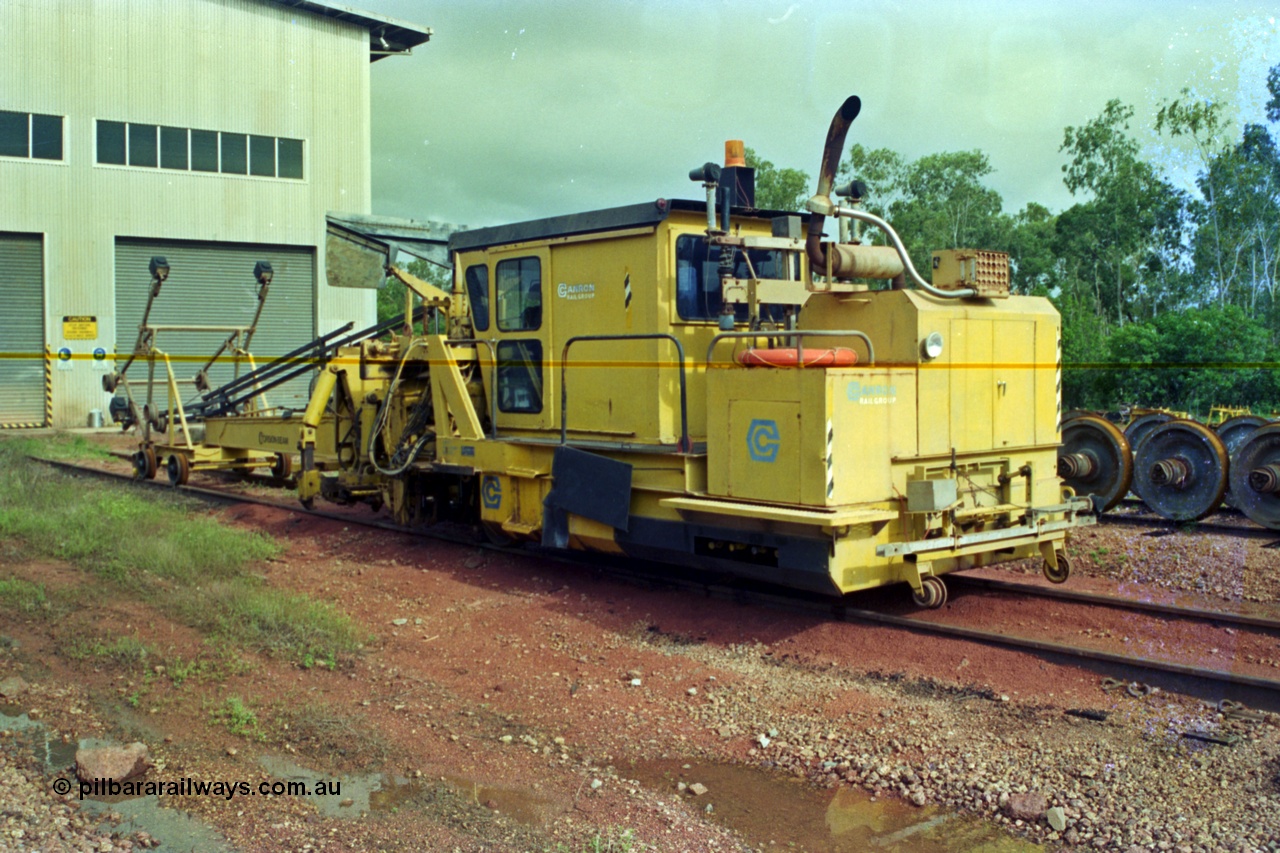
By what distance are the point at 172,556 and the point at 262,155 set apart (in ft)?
73.1

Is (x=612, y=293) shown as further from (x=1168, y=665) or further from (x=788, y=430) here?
(x=1168, y=665)

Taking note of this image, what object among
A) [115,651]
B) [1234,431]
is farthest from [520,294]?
[1234,431]

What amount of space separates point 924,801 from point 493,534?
594cm

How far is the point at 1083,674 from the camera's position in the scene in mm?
6461

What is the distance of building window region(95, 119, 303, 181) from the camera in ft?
88.3

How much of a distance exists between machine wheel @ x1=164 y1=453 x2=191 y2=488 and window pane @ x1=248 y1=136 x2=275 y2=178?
17525 millimetres

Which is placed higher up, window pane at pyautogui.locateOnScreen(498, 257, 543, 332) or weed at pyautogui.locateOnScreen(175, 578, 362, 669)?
window pane at pyautogui.locateOnScreen(498, 257, 543, 332)

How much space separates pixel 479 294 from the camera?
9836 mm

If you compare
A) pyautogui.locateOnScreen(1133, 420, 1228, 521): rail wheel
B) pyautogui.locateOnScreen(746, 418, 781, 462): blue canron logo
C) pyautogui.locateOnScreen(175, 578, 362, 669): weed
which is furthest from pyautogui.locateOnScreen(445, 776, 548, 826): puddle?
pyautogui.locateOnScreen(1133, 420, 1228, 521): rail wheel

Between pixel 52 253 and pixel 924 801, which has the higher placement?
pixel 52 253

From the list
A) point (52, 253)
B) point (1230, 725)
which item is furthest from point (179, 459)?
point (52, 253)

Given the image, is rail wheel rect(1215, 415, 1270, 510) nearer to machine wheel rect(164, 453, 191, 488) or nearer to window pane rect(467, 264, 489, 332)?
window pane rect(467, 264, 489, 332)

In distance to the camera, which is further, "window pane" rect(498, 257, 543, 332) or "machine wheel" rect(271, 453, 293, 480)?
"machine wheel" rect(271, 453, 293, 480)

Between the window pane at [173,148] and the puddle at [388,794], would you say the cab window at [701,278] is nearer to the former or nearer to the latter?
the puddle at [388,794]
